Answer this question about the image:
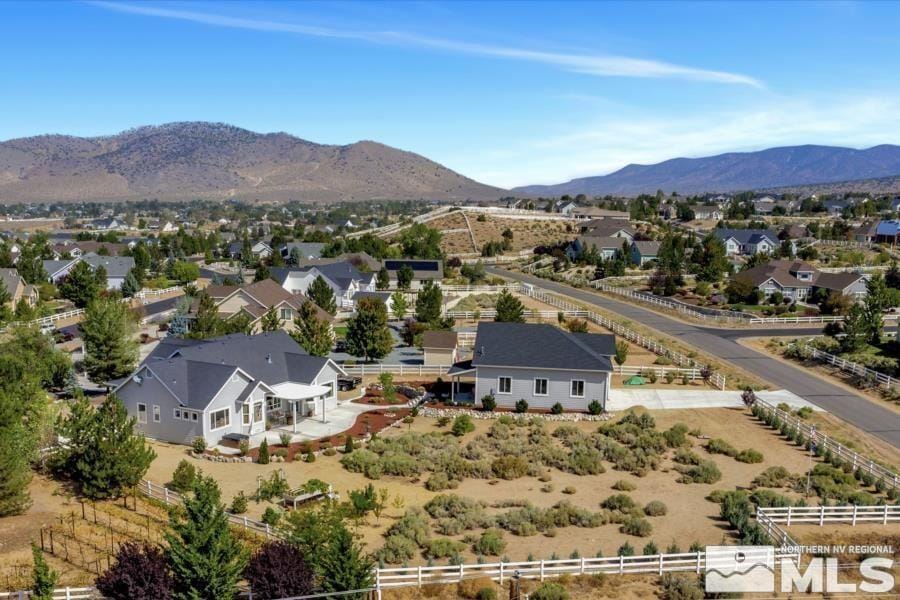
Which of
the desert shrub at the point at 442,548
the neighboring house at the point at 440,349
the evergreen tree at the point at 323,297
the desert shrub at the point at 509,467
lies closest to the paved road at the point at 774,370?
the desert shrub at the point at 509,467

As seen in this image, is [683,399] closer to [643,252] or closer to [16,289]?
[643,252]

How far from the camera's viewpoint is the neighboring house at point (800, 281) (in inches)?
3113

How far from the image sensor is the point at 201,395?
3631cm

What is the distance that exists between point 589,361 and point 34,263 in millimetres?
80378

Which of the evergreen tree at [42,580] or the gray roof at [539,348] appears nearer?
the evergreen tree at [42,580]

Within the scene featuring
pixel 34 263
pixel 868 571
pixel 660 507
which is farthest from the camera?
pixel 34 263

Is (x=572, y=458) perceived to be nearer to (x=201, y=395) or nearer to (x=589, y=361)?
(x=589, y=361)

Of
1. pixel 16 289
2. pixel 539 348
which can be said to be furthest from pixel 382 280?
pixel 539 348

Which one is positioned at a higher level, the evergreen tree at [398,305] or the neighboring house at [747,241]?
the neighboring house at [747,241]

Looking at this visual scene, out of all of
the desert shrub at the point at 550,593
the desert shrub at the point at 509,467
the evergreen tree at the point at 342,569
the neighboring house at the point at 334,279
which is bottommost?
the desert shrub at the point at 509,467

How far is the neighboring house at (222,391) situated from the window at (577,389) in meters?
14.8

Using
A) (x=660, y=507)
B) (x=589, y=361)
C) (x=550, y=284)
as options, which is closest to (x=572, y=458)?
(x=660, y=507)

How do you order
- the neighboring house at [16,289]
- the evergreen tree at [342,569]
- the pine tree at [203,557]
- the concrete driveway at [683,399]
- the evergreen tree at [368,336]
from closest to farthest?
the pine tree at [203,557] < the evergreen tree at [342,569] < the concrete driveway at [683,399] < the evergreen tree at [368,336] < the neighboring house at [16,289]

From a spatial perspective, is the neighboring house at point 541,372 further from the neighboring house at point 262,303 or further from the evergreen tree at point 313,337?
the neighboring house at point 262,303
